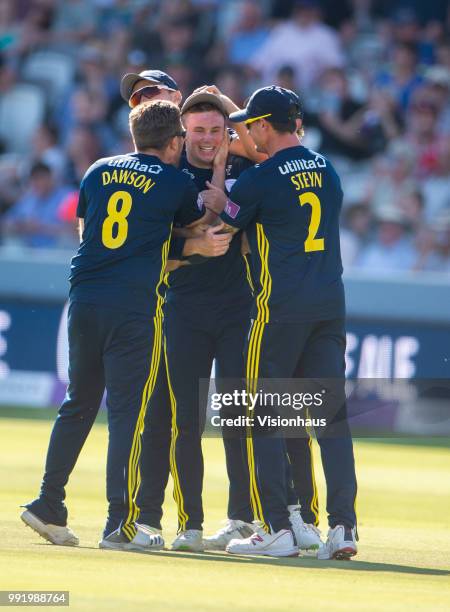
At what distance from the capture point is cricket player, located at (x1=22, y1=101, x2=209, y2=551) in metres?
7.07

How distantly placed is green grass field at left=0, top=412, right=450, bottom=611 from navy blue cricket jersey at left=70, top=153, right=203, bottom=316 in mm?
1318

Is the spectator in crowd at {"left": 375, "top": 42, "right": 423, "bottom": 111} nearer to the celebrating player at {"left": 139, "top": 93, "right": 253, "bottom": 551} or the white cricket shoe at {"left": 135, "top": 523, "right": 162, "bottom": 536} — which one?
the celebrating player at {"left": 139, "top": 93, "right": 253, "bottom": 551}

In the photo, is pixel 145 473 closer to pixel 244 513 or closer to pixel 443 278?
pixel 244 513

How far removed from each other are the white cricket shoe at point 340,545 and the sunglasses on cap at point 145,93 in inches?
106

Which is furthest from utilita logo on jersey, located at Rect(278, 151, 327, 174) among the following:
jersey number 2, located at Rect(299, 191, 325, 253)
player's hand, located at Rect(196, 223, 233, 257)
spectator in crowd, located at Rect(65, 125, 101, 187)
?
spectator in crowd, located at Rect(65, 125, 101, 187)

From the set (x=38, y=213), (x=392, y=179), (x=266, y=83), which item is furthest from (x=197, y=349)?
(x=266, y=83)

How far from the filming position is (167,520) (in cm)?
847

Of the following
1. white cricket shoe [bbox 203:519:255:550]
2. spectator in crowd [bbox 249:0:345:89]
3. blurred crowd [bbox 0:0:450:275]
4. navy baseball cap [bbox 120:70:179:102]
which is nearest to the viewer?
white cricket shoe [bbox 203:519:255:550]

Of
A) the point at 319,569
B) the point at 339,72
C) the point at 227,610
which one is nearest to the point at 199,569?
the point at 319,569

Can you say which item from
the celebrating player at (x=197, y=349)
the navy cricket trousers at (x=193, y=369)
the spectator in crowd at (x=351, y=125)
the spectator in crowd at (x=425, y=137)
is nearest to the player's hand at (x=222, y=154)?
the celebrating player at (x=197, y=349)

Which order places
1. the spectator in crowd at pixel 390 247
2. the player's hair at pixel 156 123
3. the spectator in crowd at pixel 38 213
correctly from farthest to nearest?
the spectator in crowd at pixel 38 213
the spectator in crowd at pixel 390 247
the player's hair at pixel 156 123

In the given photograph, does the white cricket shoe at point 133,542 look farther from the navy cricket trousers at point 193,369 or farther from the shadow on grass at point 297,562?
the navy cricket trousers at point 193,369

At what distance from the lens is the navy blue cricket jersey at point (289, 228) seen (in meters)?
7.09

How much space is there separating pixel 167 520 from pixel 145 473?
1035 millimetres
